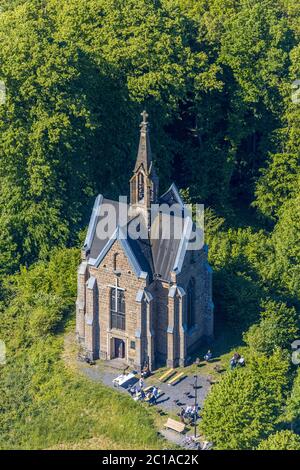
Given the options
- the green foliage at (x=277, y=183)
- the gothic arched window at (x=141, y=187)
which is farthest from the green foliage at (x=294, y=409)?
the green foliage at (x=277, y=183)

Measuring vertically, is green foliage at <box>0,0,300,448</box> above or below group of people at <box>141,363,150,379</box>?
above

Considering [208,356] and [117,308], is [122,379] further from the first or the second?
[208,356]

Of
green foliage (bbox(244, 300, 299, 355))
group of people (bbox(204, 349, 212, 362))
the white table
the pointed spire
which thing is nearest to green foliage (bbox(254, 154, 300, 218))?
green foliage (bbox(244, 300, 299, 355))

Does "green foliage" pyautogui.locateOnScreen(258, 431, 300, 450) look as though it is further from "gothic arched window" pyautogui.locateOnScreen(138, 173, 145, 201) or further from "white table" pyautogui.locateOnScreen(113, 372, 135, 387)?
"gothic arched window" pyautogui.locateOnScreen(138, 173, 145, 201)

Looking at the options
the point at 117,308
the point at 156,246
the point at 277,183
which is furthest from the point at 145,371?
the point at 277,183

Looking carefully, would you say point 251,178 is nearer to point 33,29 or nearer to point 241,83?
point 241,83

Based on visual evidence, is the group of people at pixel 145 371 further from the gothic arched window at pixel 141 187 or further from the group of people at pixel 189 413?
the gothic arched window at pixel 141 187

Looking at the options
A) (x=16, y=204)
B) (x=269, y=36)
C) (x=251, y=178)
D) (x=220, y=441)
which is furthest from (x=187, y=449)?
(x=269, y=36)
